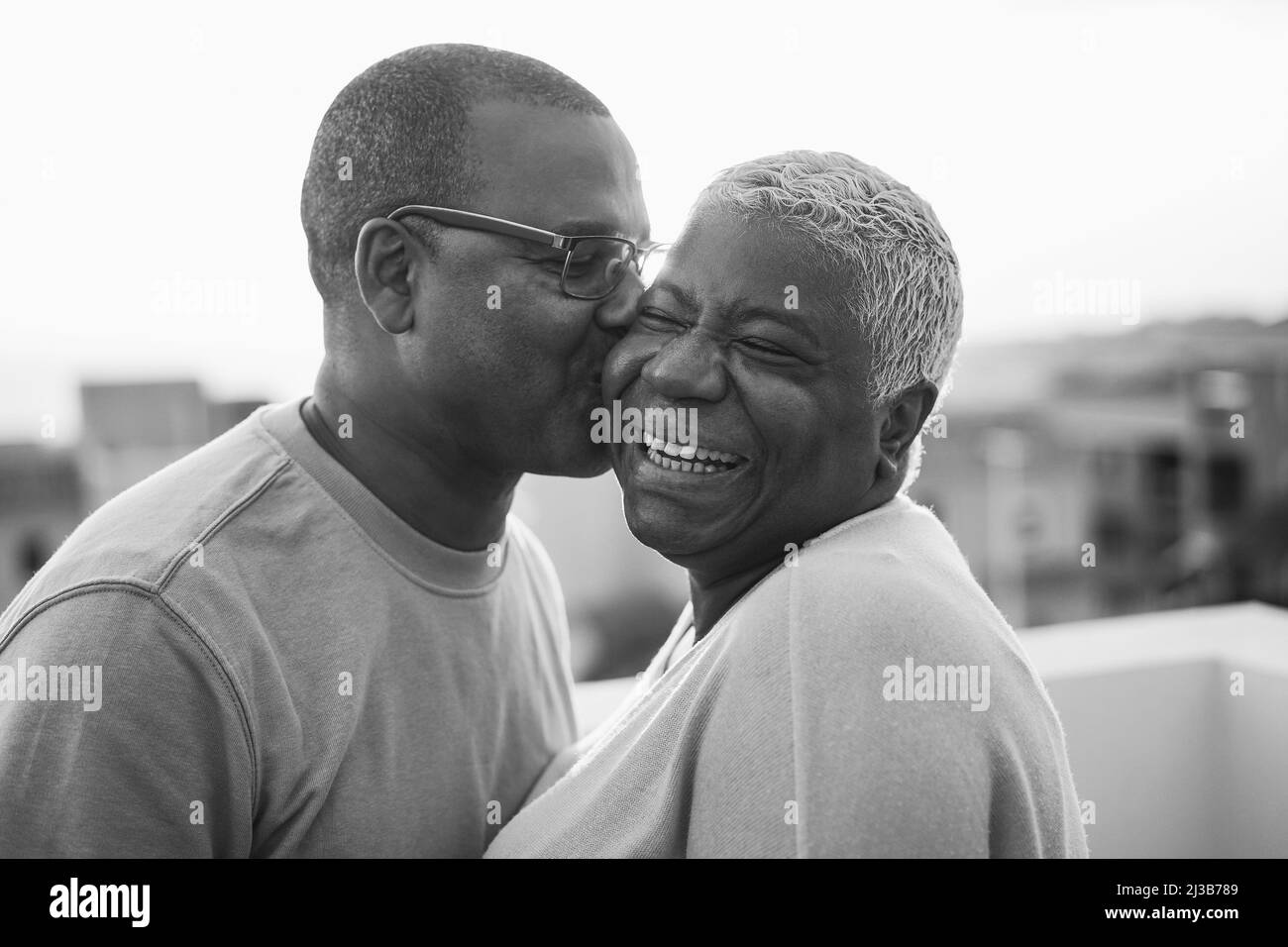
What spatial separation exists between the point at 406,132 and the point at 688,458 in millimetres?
827

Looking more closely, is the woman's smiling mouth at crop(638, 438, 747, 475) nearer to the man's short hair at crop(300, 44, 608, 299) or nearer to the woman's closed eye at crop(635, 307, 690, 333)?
the woman's closed eye at crop(635, 307, 690, 333)

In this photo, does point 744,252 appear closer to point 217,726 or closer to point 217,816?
point 217,726

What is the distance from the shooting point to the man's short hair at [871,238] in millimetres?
1573

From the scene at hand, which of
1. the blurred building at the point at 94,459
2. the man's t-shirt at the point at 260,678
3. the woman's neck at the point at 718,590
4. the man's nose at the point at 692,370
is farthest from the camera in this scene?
the blurred building at the point at 94,459

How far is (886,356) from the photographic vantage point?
1.63 meters

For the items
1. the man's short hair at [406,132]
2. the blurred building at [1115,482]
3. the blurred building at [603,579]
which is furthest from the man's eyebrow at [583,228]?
the blurred building at [1115,482]

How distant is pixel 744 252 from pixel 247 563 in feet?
3.03

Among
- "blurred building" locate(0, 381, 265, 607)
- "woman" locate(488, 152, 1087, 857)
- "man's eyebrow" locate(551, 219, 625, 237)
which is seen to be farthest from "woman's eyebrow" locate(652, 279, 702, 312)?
"blurred building" locate(0, 381, 265, 607)

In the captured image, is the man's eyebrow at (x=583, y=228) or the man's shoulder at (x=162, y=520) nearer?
the man's shoulder at (x=162, y=520)

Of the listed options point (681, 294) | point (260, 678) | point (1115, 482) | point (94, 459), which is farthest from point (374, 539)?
point (1115, 482)

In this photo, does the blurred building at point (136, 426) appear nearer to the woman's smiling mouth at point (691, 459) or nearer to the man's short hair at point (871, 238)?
the woman's smiling mouth at point (691, 459)

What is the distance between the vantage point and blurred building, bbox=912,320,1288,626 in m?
40.3
